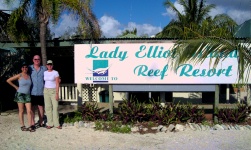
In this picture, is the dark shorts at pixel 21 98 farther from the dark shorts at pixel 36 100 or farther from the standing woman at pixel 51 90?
the standing woman at pixel 51 90

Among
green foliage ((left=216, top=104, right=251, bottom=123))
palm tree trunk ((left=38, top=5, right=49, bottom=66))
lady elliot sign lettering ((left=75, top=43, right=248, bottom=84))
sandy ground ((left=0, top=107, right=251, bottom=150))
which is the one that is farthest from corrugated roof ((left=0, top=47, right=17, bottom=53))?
green foliage ((left=216, top=104, right=251, bottom=123))

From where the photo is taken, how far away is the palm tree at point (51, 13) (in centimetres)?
747

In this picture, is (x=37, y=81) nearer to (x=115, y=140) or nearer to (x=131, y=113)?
(x=115, y=140)

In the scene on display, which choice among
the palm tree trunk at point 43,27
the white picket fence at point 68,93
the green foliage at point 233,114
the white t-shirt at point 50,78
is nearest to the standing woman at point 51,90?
the white t-shirt at point 50,78

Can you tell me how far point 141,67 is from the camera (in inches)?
295

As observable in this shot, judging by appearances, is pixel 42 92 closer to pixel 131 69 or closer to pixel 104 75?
pixel 104 75

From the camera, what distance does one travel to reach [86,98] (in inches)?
446

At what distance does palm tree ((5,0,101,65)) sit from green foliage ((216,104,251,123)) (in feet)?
13.6

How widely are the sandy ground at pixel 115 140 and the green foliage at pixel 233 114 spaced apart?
619 millimetres

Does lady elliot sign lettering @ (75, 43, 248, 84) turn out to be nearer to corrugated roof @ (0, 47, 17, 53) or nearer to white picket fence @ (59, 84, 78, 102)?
white picket fence @ (59, 84, 78, 102)

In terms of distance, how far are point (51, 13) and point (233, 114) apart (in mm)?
5616

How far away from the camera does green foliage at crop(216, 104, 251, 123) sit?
7284 mm

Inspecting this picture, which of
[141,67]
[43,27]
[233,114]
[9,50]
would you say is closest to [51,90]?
[43,27]

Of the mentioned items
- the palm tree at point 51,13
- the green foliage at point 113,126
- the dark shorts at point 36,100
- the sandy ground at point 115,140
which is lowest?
the sandy ground at point 115,140
